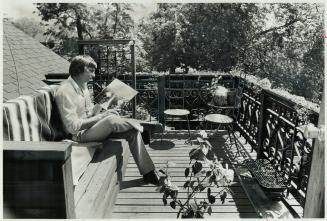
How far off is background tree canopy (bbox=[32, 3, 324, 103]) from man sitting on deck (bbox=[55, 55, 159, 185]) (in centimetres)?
959

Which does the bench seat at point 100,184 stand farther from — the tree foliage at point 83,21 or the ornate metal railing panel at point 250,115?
the tree foliage at point 83,21

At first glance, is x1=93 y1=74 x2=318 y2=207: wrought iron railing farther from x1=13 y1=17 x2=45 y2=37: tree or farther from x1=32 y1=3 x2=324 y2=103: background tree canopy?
x1=13 y1=17 x2=45 y2=37: tree

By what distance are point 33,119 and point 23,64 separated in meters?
4.51

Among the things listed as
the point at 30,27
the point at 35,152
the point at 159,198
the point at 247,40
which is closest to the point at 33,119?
the point at 35,152

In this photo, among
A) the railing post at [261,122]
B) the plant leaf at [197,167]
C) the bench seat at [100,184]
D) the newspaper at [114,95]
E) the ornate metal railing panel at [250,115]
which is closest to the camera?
the plant leaf at [197,167]

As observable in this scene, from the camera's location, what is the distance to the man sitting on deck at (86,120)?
8.94 feet

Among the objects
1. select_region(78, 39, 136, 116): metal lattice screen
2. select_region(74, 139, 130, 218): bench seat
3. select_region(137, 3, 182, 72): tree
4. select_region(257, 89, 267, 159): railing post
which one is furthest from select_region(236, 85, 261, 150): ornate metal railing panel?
select_region(137, 3, 182, 72): tree

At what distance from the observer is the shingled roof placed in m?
5.02

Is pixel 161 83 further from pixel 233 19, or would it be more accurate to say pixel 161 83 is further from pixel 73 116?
pixel 233 19

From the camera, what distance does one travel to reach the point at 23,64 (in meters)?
6.39

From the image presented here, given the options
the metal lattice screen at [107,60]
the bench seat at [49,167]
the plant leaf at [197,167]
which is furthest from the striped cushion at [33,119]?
the metal lattice screen at [107,60]

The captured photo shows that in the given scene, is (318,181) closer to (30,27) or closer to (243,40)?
(243,40)

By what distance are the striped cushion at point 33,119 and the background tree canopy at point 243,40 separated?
9.98 meters

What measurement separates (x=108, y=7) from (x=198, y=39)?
9763 mm
